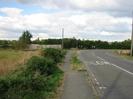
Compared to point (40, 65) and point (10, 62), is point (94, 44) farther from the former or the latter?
point (40, 65)

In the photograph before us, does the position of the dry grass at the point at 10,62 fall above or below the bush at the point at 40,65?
below

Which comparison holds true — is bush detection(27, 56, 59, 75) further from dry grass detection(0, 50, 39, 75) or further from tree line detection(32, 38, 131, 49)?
tree line detection(32, 38, 131, 49)

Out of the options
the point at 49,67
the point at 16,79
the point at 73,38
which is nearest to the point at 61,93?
the point at 16,79

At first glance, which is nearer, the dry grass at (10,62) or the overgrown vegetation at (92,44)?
the dry grass at (10,62)

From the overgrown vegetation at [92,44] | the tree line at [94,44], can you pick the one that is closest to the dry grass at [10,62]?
the overgrown vegetation at [92,44]

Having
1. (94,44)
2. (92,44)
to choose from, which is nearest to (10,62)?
(92,44)

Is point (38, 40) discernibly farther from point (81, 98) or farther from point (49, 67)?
point (81, 98)

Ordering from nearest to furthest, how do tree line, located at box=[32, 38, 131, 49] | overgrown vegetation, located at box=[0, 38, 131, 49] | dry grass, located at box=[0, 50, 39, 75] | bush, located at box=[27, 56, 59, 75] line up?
bush, located at box=[27, 56, 59, 75] < dry grass, located at box=[0, 50, 39, 75] < overgrown vegetation, located at box=[0, 38, 131, 49] < tree line, located at box=[32, 38, 131, 49]

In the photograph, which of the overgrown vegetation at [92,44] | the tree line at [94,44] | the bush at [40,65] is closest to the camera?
the bush at [40,65]

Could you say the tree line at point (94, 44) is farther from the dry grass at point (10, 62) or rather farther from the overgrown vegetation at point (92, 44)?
the dry grass at point (10, 62)

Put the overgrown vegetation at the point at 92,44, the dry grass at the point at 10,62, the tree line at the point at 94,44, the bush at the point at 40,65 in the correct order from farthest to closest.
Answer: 1. the tree line at the point at 94,44
2. the overgrown vegetation at the point at 92,44
3. the dry grass at the point at 10,62
4. the bush at the point at 40,65

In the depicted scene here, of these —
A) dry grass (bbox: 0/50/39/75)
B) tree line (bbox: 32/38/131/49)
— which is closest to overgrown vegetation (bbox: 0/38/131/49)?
tree line (bbox: 32/38/131/49)

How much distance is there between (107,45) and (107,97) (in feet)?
426

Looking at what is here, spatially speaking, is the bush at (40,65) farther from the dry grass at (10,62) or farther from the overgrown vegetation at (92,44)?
the overgrown vegetation at (92,44)
